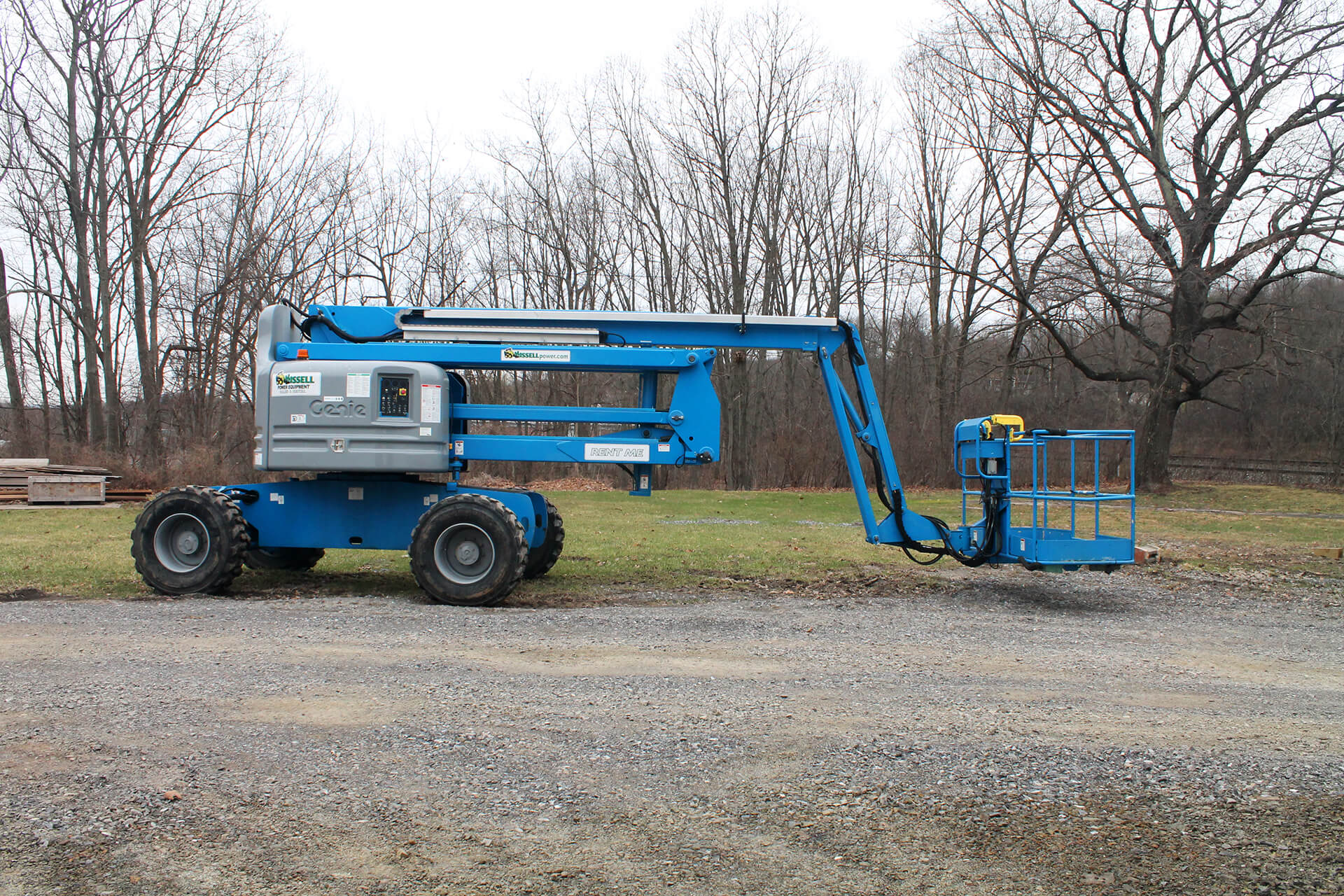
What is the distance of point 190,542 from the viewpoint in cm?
955

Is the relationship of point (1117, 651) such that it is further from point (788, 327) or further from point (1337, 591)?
point (1337, 591)

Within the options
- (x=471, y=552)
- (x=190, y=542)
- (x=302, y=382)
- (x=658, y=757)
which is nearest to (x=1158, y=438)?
(x=471, y=552)

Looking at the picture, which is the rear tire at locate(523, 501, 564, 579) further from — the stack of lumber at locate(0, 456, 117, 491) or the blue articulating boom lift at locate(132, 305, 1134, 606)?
the stack of lumber at locate(0, 456, 117, 491)

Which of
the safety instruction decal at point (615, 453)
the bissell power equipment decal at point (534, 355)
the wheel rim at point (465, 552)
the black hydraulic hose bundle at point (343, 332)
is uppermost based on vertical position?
the black hydraulic hose bundle at point (343, 332)

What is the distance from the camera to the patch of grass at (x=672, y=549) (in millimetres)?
10547

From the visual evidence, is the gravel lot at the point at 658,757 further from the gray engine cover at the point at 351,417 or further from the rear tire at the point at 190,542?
the gray engine cover at the point at 351,417

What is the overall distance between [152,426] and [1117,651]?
29.7m

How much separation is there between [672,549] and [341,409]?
6217 mm

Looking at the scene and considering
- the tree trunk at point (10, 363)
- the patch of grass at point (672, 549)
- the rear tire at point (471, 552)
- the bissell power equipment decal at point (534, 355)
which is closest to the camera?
the rear tire at point (471, 552)

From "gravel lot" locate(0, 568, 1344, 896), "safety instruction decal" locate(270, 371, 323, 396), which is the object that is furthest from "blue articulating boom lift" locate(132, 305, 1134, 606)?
"gravel lot" locate(0, 568, 1344, 896)

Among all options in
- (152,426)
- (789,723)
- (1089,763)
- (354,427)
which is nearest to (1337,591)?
(1089,763)

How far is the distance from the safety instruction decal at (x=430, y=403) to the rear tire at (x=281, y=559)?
9.78ft

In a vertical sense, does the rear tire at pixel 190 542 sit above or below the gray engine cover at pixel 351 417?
below

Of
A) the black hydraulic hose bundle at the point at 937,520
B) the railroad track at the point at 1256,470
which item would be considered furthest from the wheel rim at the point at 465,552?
the railroad track at the point at 1256,470
